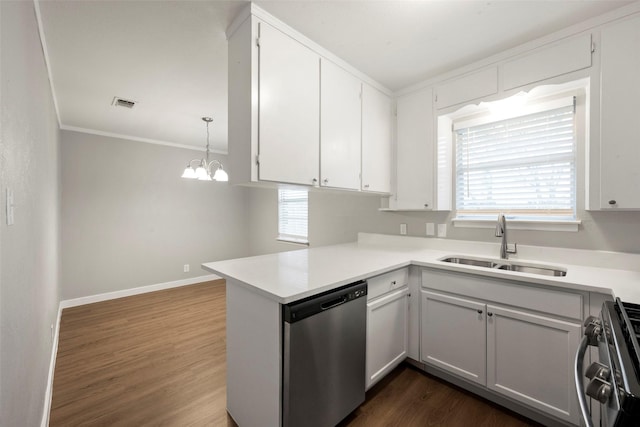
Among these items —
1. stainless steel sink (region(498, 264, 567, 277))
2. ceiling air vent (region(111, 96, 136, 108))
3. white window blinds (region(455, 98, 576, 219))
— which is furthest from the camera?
ceiling air vent (region(111, 96, 136, 108))

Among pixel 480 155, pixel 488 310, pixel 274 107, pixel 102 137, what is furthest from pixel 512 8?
pixel 102 137

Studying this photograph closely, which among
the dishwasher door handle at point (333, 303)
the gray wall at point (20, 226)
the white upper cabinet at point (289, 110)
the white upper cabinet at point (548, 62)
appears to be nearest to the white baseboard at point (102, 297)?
the gray wall at point (20, 226)

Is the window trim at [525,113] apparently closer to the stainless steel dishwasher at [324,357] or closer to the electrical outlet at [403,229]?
the electrical outlet at [403,229]

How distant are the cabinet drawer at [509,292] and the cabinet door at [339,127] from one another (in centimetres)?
101

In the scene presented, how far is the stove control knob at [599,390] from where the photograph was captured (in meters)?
0.70

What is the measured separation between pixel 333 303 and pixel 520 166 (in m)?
1.93

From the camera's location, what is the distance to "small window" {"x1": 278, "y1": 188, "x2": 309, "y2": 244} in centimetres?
412

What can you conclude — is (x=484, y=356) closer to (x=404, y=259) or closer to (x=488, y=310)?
(x=488, y=310)

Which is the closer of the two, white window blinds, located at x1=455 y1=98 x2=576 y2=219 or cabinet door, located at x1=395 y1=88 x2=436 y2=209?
white window blinds, located at x1=455 y1=98 x2=576 y2=219

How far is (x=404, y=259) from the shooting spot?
6.81 feet

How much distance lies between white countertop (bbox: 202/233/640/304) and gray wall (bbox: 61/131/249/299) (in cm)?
314

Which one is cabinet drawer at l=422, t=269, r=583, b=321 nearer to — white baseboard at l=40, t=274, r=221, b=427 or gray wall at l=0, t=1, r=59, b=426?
gray wall at l=0, t=1, r=59, b=426

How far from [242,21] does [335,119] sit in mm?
892

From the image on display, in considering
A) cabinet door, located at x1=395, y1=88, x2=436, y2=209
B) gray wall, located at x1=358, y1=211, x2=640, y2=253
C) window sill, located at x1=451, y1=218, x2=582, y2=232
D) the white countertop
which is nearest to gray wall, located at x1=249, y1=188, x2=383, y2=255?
cabinet door, located at x1=395, y1=88, x2=436, y2=209
